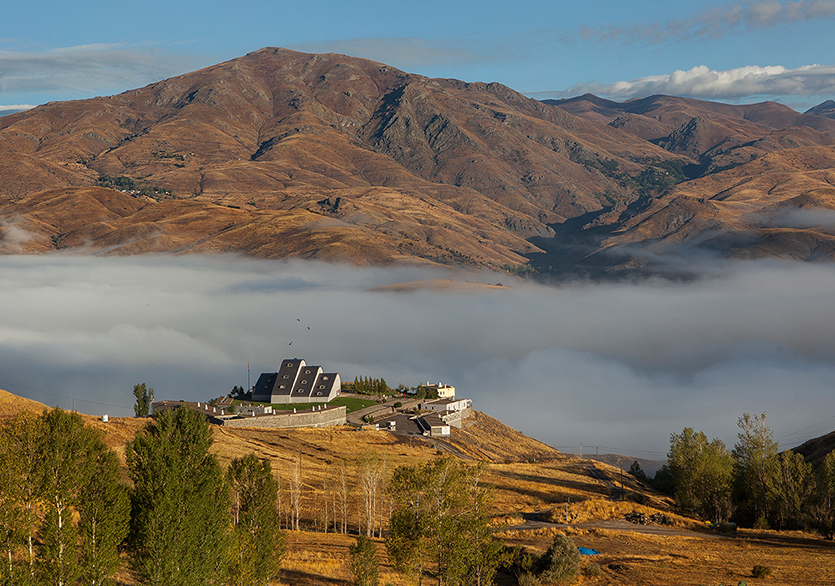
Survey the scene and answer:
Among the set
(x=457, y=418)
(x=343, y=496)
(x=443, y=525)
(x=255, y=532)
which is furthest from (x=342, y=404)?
(x=443, y=525)

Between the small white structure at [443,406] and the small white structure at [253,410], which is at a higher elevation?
the small white structure at [443,406]

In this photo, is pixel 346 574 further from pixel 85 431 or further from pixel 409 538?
pixel 85 431

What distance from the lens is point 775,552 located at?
181 feet

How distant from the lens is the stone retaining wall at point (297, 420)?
11456 cm

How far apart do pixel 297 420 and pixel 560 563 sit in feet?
271

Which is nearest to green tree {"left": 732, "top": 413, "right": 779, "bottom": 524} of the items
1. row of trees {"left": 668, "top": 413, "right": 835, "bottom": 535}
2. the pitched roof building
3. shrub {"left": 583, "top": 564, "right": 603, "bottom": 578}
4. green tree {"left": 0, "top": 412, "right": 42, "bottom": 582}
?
row of trees {"left": 668, "top": 413, "right": 835, "bottom": 535}

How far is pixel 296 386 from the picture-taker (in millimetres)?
142125

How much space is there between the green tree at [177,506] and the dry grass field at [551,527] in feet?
26.6

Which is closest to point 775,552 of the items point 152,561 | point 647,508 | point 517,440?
point 647,508

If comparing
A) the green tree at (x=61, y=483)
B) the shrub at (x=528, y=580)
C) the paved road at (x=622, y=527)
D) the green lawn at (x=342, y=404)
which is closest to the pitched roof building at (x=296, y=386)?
the green lawn at (x=342, y=404)

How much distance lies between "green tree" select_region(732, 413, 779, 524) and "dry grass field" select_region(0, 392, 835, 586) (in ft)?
25.5

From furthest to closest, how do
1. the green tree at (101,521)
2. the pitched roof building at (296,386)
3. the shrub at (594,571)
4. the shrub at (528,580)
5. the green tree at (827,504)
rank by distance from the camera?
the pitched roof building at (296,386) < the green tree at (827,504) < the shrub at (594,571) < the shrub at (528,580) < the green tree at (101,521)

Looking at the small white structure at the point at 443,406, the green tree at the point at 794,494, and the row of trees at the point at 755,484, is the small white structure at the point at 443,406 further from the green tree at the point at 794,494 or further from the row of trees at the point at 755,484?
the green tree at the point at 794,494

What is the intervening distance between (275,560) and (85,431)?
1253cm
